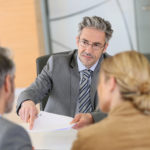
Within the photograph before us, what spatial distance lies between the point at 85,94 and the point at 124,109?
1090 mm

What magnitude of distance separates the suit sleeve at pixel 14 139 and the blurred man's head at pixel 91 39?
1.13 metres

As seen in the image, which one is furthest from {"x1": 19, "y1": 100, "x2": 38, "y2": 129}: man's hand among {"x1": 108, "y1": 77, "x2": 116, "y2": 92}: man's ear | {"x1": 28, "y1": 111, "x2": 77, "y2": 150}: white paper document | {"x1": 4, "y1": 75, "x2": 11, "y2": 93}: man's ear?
{"x1": 108, "y1": 77, "x2": 116, "y2": 92}: man's ear

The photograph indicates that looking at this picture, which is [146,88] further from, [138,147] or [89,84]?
[89,84]

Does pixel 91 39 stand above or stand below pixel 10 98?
above

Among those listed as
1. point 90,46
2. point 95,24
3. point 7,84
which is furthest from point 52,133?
point 95,24

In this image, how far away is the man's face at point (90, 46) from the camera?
2.24m

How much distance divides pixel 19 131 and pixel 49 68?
1154 millimetres

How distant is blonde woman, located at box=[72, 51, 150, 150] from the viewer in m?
1.11

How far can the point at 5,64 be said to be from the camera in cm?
118

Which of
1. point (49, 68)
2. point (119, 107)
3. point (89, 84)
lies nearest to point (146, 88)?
point (119, 107)

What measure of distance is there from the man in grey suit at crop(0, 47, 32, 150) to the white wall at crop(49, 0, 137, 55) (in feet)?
10.8

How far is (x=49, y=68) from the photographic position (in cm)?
232

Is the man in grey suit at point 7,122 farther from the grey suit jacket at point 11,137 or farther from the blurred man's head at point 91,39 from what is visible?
the blurred man's head at point 91,39

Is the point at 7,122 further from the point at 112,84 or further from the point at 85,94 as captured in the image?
the point at 85,94
